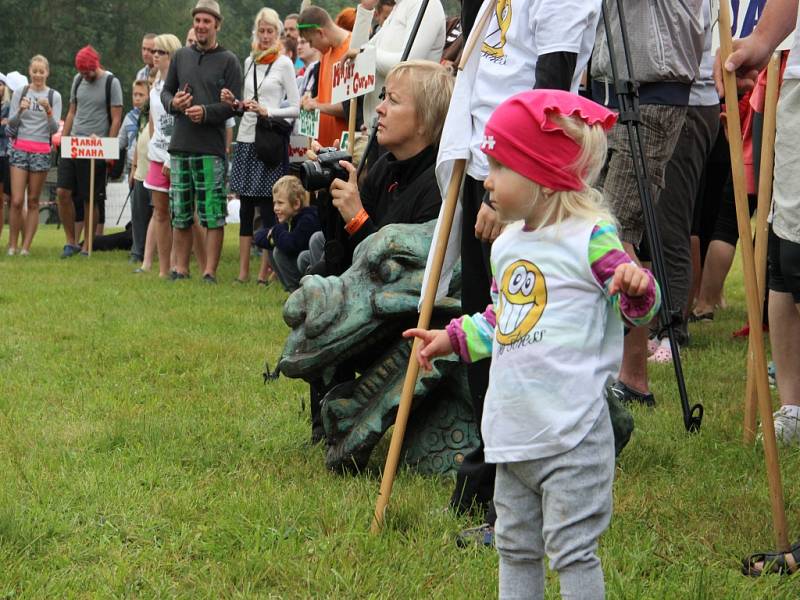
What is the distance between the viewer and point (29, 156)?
13.8 metres

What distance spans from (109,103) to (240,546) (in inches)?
443

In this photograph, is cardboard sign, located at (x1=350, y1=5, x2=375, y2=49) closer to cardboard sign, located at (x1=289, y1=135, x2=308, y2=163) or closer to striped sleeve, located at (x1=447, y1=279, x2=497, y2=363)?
cardboard sign, located at (x1=289, y1=135, x2=308, y2=163)

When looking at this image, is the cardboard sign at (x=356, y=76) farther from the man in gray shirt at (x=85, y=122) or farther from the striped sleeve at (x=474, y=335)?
the man in gray shirt at (x=85, y=122)

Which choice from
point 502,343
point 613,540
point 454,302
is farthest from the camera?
point 454,302

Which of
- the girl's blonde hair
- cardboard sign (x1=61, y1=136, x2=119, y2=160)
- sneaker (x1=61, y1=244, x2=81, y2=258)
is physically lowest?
sneaker (x1=61, y1=244, x2=81, y2=258)

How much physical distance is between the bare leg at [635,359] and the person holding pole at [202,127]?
560 centimetres

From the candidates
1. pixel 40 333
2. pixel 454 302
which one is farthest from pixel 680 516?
pixel 40 333

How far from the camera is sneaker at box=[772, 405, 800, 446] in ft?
14.6

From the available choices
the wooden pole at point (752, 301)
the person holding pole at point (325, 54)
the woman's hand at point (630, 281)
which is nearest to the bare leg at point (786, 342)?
the wooden pole at point (752, 301)

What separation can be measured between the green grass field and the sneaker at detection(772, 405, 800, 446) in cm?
14

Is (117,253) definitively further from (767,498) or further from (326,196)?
(767,498)

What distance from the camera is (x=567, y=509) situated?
246 centimetres

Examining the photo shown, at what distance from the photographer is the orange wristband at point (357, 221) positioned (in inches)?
172

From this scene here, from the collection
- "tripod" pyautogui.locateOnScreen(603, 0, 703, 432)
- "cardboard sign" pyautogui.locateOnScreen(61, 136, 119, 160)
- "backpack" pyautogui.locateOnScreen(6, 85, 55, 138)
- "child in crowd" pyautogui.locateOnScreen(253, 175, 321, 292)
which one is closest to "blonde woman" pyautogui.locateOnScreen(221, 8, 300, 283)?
"child in crowd" pyautogui.locateOnScreen(253, 175, 321, 292)
